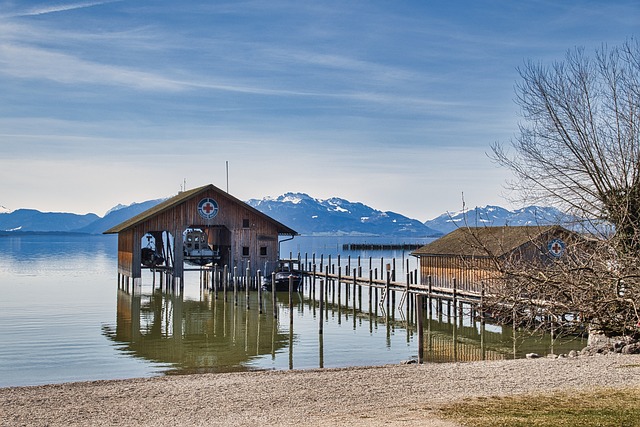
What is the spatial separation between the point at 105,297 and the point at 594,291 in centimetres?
4160

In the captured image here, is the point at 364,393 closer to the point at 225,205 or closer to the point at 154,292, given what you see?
the point at 225,205

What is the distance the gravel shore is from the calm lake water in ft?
19.9

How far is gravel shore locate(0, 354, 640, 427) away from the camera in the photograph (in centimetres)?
1336

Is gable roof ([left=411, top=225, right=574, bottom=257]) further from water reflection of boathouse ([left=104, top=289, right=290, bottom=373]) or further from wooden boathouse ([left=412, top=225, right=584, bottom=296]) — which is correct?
water reflection of boathouse ([left=104, top=289, right=290, bottom=373])

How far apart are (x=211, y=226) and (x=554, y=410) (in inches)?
1612

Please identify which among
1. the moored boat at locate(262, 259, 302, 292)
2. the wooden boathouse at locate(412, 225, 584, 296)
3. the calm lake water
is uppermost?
the wooden boathouse at locate(412, 225, 584, 296)

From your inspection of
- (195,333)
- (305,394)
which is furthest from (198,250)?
(305,394)

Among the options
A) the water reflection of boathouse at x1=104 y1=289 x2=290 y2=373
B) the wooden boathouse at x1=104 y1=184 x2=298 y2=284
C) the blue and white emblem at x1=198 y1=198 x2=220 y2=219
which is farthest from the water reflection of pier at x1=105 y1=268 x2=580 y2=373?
the blue and white emblem at x1=198 y1=198 x2=220 y2=219

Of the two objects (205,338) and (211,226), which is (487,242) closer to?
(205,338)

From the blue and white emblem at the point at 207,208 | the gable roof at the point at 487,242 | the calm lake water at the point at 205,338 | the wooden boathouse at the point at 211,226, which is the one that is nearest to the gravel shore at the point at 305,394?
the calm lake water at the point at 205,338

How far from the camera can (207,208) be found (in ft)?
171

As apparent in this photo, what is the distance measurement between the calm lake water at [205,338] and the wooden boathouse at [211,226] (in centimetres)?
277

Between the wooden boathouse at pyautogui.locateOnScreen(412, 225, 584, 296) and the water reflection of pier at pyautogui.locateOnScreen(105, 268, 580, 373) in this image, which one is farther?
the wooden boathouse at pyautogui.locateOnScreen(412, 225, 584, 296)

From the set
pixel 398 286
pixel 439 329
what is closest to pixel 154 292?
pixel 398 286
